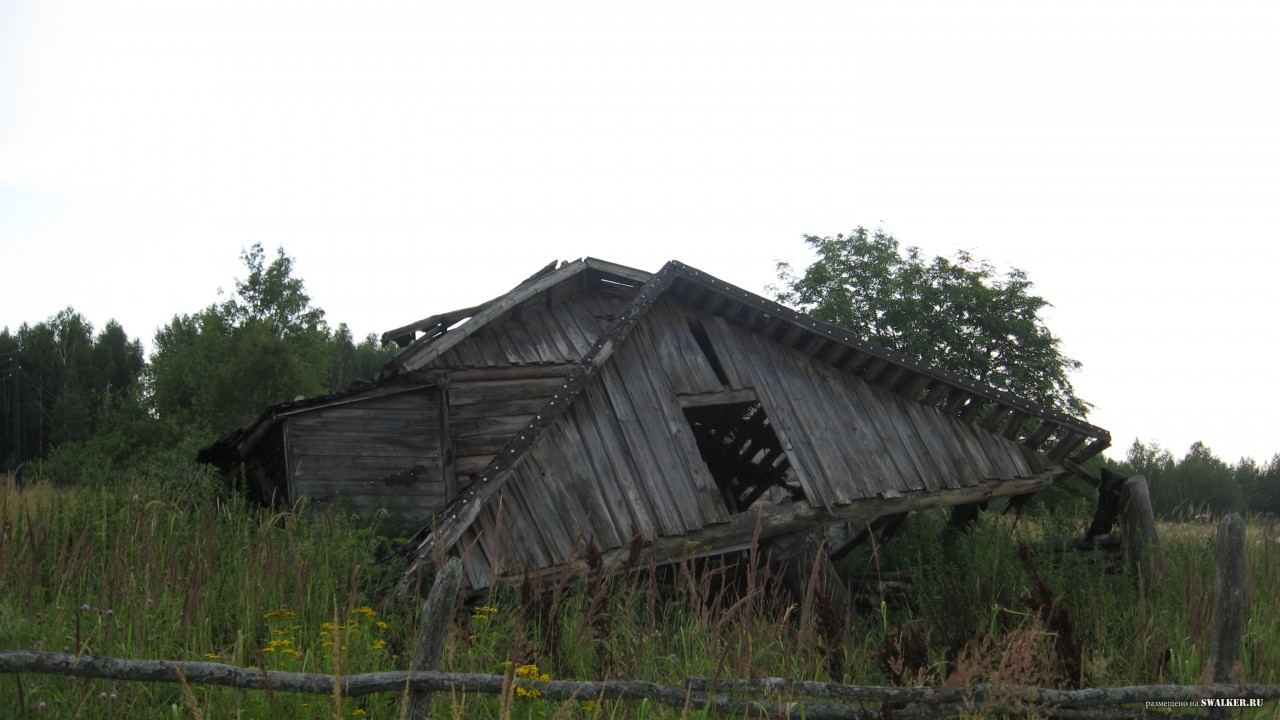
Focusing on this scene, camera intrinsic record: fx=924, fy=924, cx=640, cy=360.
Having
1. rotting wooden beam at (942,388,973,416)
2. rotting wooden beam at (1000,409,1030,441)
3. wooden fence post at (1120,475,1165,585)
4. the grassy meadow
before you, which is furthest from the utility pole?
wooden fence post at (1120,475,1165,585)

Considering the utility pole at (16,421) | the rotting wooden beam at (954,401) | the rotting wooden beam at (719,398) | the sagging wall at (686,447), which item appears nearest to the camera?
the sagging wall at (686,447)

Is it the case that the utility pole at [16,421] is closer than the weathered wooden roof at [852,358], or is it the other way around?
the weathered wooden roof at [852,358]

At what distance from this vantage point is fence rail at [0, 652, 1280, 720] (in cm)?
378

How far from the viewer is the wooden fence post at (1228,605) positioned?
212 inches

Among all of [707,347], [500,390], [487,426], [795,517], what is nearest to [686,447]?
[795,517]

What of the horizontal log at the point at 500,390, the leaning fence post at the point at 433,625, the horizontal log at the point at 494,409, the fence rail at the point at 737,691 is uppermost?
the horizontal log at the point at 500,390

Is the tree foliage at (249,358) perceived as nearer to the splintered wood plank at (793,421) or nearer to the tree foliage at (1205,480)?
the splintered wood plank at (793,421)

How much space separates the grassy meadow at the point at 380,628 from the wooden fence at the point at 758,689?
121mm

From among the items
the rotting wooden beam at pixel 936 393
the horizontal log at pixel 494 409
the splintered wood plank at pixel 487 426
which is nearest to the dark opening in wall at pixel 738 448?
the rotting wooden beam at pixel 936 393

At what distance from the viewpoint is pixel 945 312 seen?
33375 mm

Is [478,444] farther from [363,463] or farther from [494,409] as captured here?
[363,463]

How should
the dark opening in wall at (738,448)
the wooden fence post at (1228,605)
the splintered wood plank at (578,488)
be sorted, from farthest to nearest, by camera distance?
the dark opening in wall at (738,448) → the splintered wood plank at (578,488) → the wooden fence post at (1228,605)

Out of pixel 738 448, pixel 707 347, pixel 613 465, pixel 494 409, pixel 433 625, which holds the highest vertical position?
pixel 707 347

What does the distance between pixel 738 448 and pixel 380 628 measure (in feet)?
24.9
